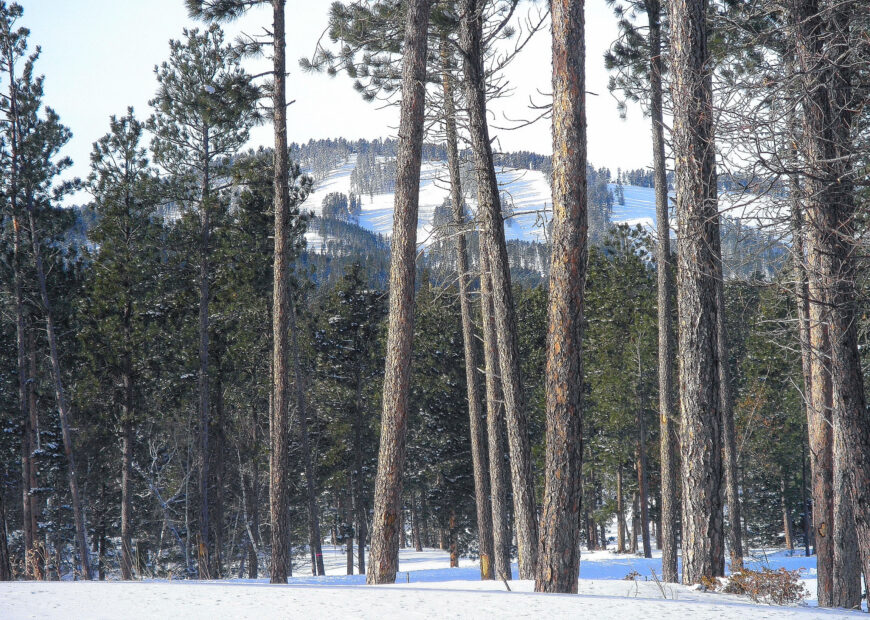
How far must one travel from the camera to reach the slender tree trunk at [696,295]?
6.27m

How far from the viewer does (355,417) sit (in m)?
24.0

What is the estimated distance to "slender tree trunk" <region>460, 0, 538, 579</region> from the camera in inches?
336

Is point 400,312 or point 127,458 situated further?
point 127,458

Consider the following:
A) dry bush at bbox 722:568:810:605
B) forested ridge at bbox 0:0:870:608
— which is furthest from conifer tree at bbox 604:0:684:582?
dry bush at bbox 722:568:810:605

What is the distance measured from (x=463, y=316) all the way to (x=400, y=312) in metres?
6.00

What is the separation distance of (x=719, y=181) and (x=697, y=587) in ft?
13.4

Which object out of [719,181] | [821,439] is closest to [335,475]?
[821,439]

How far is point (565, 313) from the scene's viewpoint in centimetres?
564

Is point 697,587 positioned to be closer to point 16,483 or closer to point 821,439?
point 821,439

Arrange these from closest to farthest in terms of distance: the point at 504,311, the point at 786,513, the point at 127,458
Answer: the point at 504,311, the point at 127,458, the point at 786,513

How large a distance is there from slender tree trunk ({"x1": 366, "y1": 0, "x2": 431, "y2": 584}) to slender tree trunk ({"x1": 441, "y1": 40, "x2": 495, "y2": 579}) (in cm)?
171

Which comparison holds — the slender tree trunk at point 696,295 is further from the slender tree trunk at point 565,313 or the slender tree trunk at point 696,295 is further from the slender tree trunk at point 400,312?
the slender tree trunk at point 400,312

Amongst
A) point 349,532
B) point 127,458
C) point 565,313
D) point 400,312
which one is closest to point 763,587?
point 565,313

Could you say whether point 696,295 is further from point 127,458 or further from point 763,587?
point 127,458
